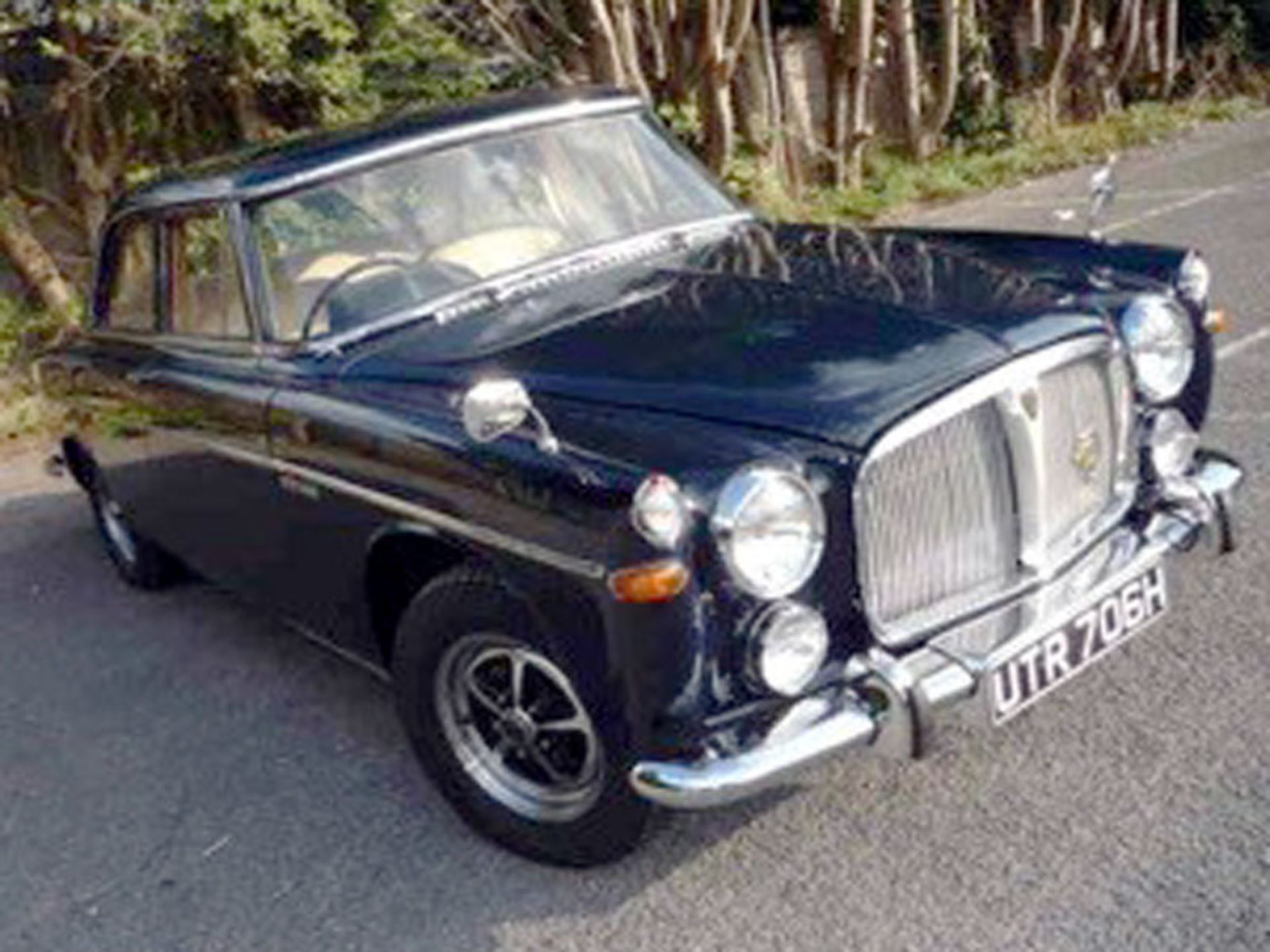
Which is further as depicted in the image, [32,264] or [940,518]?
[32,264]

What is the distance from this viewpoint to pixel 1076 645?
9.37ft

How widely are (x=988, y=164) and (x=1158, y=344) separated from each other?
400 inches

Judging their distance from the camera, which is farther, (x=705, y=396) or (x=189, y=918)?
(x=189, y=918)

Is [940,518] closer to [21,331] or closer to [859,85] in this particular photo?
[21,331]

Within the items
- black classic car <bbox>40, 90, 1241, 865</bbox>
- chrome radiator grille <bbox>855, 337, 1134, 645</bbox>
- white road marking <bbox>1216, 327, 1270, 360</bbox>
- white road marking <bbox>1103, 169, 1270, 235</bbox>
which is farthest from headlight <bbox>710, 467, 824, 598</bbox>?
white road marking <bbox>1103, 169, 1270, 235</bbox>

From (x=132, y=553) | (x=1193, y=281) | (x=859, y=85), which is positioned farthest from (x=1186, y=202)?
(x=132, y=553)

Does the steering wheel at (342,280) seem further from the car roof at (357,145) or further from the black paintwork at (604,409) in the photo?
the car roof at (357,145)

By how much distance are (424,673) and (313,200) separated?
140cm

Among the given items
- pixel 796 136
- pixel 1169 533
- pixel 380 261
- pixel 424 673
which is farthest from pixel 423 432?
pixel 796 136

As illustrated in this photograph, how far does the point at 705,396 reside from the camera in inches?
109

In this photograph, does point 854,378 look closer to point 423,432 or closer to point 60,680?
point 423,432

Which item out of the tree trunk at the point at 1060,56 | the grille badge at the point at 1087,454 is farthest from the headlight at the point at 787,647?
the tree trunk at the point at 1060,56

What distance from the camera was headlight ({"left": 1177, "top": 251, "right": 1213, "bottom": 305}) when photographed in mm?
3479

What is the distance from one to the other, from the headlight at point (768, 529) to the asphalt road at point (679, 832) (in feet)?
2.40
